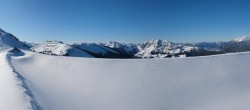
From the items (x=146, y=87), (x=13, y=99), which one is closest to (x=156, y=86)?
(x=146, y=87)

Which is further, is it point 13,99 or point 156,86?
point 156,86

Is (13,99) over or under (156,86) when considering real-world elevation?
under

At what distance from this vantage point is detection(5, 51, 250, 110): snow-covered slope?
55.5 ft

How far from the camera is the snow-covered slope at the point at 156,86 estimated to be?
55.5 ft

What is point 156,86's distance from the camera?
2011 centimetres

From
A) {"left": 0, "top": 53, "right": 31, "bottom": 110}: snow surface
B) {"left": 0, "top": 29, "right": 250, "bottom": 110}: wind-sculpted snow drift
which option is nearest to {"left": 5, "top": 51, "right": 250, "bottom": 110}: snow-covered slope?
{"left": 0, "top": 29, "right": 250, "bottom": 110}: wind-sculpted snow drift

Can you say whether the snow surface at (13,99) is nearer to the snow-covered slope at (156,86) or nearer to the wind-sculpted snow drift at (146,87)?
the wind-sculpted snow drift at (146,87)

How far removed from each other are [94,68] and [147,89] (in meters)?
10.6

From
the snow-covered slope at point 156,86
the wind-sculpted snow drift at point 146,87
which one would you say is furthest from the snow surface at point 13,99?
the snow-covered slope at point 156,86

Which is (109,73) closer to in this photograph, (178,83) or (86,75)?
(86,75)

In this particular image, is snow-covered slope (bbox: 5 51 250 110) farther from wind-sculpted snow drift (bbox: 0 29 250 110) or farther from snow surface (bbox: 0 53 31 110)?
snow surface (bbox: 0 53 31 110)

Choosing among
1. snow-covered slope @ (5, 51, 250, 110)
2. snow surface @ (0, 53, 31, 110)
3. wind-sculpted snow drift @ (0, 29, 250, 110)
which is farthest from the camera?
snow-covered slope @ (5, 51, 250, 110)

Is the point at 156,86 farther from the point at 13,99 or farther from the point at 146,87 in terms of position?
the point at 13,99

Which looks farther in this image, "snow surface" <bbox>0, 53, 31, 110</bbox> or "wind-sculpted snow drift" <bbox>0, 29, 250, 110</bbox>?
"wind-sculpted snow drift" <bbox>0, 29, 250, 110</bbox>
